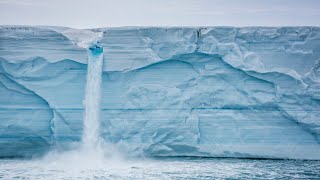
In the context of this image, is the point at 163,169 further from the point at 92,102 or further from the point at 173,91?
the point at 92,102

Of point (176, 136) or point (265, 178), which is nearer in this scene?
point (265, 178)

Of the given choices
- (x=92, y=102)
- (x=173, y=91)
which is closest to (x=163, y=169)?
(x=173, y=91)

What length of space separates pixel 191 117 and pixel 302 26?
2.99 metres

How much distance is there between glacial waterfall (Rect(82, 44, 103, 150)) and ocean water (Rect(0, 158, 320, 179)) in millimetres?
595

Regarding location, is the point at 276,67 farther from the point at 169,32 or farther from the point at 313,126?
the point at 169,32

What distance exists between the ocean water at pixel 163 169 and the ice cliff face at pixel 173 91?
1.47ft

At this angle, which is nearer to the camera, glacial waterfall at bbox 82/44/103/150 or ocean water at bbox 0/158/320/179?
ocean water at bbox 0/158/320/179

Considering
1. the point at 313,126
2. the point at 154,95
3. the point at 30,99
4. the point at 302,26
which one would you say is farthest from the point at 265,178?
the point at 30,99

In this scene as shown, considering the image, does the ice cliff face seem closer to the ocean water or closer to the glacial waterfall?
the glacial waterfall

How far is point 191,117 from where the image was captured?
31.6 feet

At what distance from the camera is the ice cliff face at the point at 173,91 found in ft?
31.6

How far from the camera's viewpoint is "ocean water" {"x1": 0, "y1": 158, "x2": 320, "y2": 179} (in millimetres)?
8039

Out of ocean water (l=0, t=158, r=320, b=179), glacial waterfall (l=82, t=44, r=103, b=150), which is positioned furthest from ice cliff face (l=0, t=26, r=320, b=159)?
ocean water (l=0, t=158, r=320, b=179)

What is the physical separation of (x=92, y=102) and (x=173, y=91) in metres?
1.67
